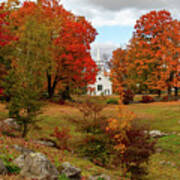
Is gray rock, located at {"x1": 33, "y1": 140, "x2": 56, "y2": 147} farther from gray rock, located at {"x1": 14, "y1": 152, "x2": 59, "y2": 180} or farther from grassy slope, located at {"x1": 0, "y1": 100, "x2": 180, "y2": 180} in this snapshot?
gray rock, located at {"x1": 14, "y1": 152, "x2": 59, "y2": 180}

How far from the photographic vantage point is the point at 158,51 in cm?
4266

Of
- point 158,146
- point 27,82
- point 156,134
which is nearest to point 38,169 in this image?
point 27,82

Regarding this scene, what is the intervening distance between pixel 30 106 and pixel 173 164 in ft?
26.7

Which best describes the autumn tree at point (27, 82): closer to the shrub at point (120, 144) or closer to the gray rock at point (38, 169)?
the shrub at point (120, 144)

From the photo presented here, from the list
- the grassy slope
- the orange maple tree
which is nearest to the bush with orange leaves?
the grassy slope

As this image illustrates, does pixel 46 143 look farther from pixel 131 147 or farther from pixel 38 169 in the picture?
pixel 38 169

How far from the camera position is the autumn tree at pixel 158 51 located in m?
42.2

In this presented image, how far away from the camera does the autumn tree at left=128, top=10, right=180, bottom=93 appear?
4225 cm

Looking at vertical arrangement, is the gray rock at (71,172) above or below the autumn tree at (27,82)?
below

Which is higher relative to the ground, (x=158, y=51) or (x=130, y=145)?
(x=158, y=51)

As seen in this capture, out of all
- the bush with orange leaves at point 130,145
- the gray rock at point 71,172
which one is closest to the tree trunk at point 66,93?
the bush with orange leaves at point 130,145

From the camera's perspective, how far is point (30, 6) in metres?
36.0

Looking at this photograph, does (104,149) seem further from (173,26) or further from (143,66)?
(173,26)

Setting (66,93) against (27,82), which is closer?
(27,82)
